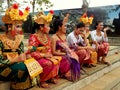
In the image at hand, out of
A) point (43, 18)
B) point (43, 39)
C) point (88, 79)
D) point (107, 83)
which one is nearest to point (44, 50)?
point (43, 39)

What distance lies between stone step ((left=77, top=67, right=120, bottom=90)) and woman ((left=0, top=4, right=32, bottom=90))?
1581 mm

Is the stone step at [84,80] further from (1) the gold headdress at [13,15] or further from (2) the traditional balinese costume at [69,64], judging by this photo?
(1) the gold headdress at [13,15]

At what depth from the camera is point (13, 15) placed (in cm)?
384

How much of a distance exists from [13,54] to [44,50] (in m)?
0.61

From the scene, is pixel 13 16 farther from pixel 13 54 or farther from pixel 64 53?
pixel 64 53

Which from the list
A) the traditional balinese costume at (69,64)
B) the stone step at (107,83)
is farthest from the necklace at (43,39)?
the stone step at (107,83)

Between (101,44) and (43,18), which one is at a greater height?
(43,18)

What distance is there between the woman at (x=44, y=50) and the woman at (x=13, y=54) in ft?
1.06

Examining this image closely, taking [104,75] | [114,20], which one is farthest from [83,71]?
[114,20]

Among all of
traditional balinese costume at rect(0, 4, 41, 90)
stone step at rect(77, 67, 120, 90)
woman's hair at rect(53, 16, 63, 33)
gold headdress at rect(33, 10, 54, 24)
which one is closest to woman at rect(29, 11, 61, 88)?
gold headdress at rect(33, 10, 54, 24)

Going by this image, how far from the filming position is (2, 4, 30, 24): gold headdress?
3826mm

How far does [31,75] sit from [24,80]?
148mm

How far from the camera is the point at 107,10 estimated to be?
12172mm

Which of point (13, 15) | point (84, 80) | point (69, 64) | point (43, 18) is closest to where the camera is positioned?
point (13, 15)
